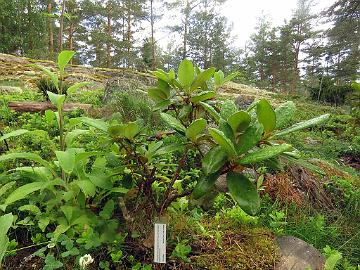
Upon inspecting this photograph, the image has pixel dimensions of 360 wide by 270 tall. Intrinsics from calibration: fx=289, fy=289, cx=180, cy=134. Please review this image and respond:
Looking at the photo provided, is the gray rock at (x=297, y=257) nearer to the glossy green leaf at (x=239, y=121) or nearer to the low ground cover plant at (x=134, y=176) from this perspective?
the low ground cover plant at (x=134, y=176)

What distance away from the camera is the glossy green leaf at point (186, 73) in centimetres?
130

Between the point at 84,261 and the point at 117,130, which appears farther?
the point at 117,130

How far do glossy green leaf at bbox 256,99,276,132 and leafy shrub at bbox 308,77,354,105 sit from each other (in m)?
14.4

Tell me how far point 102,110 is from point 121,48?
19.7 metres

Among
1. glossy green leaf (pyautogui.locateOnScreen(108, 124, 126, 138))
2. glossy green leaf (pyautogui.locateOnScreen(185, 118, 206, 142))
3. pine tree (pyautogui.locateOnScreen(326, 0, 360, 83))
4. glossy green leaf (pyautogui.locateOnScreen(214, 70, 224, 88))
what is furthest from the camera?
pine tree (pyautogui.locateOnScreen(326, 0, 360, 83))

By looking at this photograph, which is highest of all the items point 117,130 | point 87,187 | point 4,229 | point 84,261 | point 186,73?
point 186,73

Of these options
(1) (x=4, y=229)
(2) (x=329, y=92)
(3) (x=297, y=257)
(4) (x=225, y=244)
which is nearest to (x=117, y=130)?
(1) (x=4, y=229)

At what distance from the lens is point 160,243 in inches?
47.4

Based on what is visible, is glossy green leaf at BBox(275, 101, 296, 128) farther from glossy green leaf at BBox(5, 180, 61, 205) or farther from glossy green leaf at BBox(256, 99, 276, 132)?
glossy green leaf at BBox(5, 180, 61, 205)

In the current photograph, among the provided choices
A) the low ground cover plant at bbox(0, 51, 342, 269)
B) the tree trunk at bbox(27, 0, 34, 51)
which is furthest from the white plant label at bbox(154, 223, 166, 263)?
the tree trunk at bbox(27, 0, 34, 51)

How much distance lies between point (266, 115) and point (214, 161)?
0.81 ft

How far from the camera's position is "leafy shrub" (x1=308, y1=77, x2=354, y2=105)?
45.3 ft

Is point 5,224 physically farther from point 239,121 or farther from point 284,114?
point 284,114

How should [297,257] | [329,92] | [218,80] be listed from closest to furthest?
1. [297,257]
2. [218,80]
3. [329,92]
